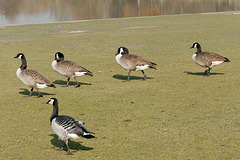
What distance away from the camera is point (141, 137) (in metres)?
10.7

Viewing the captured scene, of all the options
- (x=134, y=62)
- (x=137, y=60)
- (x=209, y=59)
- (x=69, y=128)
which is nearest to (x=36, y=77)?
(x=134, y=62)

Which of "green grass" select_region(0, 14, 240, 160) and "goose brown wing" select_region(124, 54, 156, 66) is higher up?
"goose brown wing" select_region(124, 54, 156, 66)

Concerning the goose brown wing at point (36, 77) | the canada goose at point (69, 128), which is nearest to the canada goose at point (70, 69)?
the goose brown wing at point (36, 77)

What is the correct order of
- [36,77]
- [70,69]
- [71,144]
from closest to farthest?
[71,144] < [36,77] < [70,69]

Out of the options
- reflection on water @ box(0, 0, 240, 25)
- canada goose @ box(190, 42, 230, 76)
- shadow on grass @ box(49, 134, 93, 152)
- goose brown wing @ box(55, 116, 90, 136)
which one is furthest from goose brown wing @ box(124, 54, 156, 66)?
reflection on water @ box(0, 0, 240, 25)

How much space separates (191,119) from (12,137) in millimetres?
5310

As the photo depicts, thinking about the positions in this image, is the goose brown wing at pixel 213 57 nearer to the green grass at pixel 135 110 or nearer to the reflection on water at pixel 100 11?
the green grass at pixel 135 110

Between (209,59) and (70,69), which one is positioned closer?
(70,69)

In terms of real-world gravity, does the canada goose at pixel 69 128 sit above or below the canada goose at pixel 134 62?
above

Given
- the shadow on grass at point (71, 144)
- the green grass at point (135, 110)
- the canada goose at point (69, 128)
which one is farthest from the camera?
the shadow on grass at point (71, 144)

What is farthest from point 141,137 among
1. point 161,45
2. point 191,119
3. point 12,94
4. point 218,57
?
point 161,45

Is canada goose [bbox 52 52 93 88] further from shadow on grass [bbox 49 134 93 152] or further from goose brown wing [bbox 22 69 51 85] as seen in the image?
shadow on grass [bbox 49 134 93 152]

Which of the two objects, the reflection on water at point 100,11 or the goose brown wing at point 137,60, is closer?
the goose brown wing at point 137,60

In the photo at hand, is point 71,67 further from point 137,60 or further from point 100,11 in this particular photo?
point 100,11
